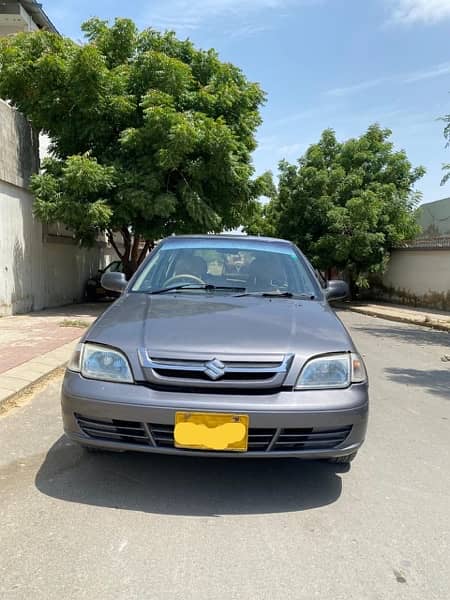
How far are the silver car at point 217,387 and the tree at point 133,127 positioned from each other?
9.26m

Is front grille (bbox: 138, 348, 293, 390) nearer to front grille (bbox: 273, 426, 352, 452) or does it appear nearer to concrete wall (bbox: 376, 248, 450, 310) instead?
front grille (bbox: 273, 426, 352, 452)

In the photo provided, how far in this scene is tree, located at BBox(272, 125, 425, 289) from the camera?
19734 millimetres

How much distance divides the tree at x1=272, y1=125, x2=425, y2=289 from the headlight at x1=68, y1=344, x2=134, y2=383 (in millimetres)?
17229

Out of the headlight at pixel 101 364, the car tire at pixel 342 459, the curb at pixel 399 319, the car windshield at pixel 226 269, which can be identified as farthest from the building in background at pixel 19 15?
the car tire at pixel 342 459

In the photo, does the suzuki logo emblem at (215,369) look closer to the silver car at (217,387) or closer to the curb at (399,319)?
the silver car at (217,387)

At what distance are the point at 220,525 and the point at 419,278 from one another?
18724 mm

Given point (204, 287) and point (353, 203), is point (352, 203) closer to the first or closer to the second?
point (353, 203)

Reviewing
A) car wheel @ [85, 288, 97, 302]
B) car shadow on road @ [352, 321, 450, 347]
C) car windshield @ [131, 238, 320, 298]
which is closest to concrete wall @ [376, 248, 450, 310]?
car shadow on road @ [352, 321, 450, 347]

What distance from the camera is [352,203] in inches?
755

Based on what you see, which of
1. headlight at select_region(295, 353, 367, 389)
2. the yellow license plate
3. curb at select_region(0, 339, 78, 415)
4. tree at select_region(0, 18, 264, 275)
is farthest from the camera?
tree at select_region(0, 18, 264, 275)

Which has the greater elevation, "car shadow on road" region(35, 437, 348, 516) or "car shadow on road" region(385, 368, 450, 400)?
"car shadow on road" region(35, 437, 348, 516)

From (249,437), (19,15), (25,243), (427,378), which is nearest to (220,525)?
(249,437)

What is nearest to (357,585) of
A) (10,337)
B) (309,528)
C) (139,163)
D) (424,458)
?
(309,528)

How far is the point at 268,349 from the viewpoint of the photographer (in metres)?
2.97
